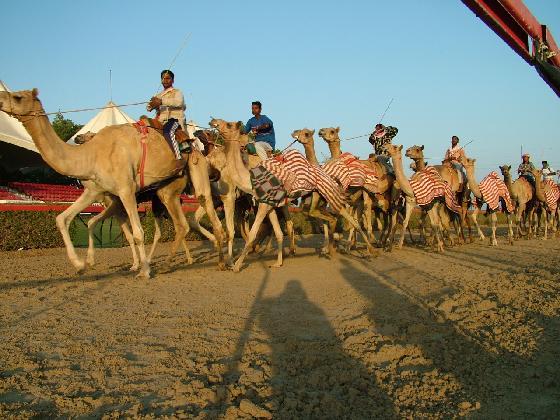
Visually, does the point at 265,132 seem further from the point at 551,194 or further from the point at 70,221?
the point at 551,194

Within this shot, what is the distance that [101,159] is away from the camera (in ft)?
29.9

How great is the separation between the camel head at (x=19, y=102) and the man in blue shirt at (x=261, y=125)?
5.48 metres

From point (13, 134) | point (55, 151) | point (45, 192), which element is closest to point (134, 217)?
point (55, 151)

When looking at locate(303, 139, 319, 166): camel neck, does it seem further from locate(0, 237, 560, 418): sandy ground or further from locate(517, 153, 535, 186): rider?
locate(517, 153, 535, 186): rider

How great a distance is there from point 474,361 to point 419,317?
1603 mm

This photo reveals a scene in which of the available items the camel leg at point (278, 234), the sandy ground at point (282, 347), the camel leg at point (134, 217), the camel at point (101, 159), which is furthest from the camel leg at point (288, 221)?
the camel leg at point (134, 217)

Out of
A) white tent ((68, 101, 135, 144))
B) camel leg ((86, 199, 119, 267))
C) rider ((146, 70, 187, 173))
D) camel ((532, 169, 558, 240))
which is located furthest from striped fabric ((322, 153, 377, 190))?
white tent ((68, 101, 135, 144))

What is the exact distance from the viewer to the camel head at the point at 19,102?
8.25 m

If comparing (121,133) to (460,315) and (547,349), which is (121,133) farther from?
(547,349)

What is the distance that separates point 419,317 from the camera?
6098 mm

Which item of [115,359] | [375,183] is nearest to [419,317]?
[115,359]

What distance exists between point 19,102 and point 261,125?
19.2 feet

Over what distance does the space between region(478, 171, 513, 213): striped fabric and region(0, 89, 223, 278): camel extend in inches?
438

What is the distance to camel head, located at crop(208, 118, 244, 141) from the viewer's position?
1080 centimetres
